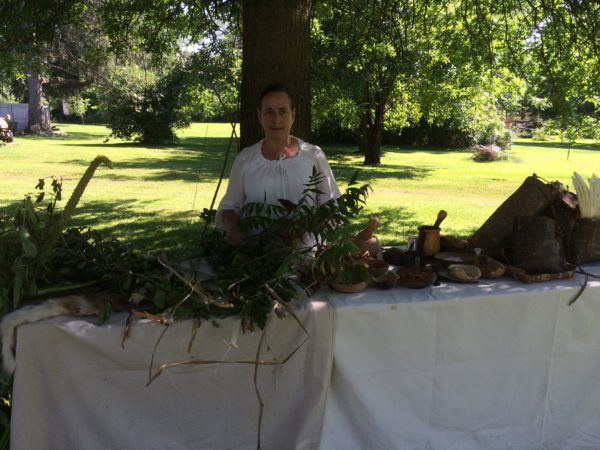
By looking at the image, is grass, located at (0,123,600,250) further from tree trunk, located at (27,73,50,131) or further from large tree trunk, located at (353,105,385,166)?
tree trunk, located at (27,73,50,131)

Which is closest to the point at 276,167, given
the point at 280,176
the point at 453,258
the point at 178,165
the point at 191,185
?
the point at 280,176

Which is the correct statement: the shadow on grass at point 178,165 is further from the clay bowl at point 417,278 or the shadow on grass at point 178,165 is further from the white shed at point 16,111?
the white shed at point 16,111

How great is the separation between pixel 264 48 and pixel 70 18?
317cm

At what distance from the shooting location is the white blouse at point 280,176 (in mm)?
2438

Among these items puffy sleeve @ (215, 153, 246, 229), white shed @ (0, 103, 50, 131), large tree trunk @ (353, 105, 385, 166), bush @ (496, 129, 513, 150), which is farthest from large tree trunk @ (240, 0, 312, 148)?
white shed @ (0, 103, 50, 131)

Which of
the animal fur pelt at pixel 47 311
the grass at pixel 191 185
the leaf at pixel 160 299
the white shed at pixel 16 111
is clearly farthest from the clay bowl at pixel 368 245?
the white shed at pixel 16 111

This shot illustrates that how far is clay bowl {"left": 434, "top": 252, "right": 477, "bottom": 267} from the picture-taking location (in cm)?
244

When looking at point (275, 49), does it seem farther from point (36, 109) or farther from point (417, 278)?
point (36, 109)

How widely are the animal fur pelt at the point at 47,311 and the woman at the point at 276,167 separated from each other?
0.65 meters

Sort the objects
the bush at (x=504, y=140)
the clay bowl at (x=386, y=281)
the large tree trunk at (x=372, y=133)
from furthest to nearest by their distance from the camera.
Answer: the bush at (x=504, y=140)
the large tree trunk at (x=372, y=133)
the clay bowl at (x=386, y=281)

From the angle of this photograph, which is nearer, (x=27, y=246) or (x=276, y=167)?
(x=27, y=246)

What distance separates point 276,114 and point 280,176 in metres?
0.28

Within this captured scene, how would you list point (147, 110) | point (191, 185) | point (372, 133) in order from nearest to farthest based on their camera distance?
point (191, 185) < point (372, 133) < point (147, 110)

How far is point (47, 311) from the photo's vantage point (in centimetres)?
178
